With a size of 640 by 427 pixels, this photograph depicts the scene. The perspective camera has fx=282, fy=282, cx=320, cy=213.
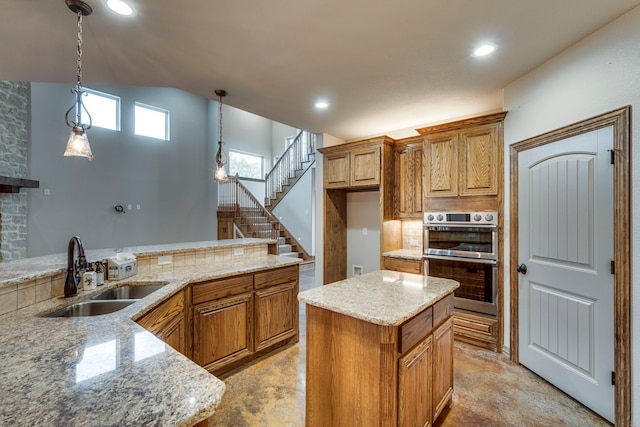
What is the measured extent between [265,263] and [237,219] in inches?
207

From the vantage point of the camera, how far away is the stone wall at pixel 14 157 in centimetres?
461

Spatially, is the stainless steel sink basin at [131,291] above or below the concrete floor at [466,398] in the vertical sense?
above

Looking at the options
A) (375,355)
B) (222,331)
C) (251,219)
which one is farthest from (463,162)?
(251,219)

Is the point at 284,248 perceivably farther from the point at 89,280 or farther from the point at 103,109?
the point at 89,280

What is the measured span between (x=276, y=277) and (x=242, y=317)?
1.63 feet

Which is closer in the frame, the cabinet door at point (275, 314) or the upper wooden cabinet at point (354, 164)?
the cabinet door at point (275, 314)

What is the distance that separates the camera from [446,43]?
2.22 m

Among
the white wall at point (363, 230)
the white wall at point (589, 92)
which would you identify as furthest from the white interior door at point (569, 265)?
the white wall at point (363, 230)

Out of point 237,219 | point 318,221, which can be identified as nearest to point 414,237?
point 318,221

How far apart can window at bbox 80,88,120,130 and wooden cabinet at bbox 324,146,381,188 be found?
509 centimetres

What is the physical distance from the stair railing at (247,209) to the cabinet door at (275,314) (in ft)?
15.0

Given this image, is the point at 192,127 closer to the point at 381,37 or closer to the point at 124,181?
the point at 124,181

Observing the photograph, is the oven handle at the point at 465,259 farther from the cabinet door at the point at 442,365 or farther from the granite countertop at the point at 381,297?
the cabinet door at the point at 442,365

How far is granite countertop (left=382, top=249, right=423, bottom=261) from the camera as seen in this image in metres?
3.57
